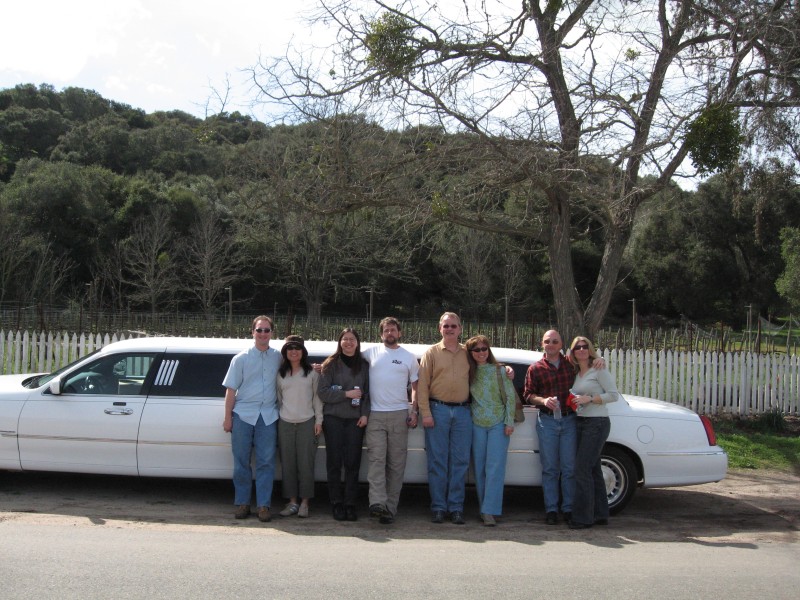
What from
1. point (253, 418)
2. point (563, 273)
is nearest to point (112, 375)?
point (253, 418)

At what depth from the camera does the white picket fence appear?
1398 centimetres

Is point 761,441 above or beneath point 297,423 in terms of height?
beneath

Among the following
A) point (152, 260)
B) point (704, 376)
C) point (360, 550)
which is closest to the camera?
point (360, 550)

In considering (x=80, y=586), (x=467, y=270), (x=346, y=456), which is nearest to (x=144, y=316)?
(x=346, y=456)

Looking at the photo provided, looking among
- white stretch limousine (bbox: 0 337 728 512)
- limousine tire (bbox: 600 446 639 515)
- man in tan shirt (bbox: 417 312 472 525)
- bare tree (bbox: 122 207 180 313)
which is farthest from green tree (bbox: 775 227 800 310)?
man in tan shirt (bbox: 417 312 472 525)

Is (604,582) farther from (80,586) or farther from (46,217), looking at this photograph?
(46,217)

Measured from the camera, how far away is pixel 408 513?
7.70 meters

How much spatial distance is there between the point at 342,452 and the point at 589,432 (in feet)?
7.53

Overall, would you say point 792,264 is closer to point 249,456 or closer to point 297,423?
point 297,423

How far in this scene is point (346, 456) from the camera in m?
7.26

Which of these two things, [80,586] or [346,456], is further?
[346,456]

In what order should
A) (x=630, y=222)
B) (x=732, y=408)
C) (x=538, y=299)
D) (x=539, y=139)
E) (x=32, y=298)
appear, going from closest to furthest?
(x=539, y=139) → (x=630, y=222) → (x=732, y=408) → (x=32, y=298) → (x=538, y=299)

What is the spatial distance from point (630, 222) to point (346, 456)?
639cm

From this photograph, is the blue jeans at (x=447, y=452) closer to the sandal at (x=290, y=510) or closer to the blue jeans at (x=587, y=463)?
the blue jeans at (x=587, y=463)
